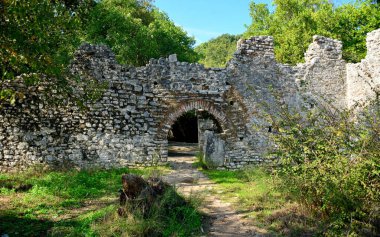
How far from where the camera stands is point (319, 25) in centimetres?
2259

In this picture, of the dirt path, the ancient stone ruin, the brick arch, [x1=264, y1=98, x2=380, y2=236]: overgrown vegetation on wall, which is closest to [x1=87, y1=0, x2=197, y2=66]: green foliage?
the ancient stone ruin

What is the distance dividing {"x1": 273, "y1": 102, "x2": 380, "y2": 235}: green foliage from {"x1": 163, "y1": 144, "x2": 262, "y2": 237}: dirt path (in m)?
1.24

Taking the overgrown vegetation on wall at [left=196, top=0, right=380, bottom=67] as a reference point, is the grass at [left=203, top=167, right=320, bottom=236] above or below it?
below

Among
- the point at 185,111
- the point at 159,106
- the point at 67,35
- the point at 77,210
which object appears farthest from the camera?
the point at 185,111

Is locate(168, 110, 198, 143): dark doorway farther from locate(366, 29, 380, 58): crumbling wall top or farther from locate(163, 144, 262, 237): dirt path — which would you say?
locate(366, 29, 380, 58): crumbling wall top

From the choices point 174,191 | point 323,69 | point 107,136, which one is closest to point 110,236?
point 174,191

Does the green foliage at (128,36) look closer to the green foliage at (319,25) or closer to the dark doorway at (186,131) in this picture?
the dark doorway at (186,131)

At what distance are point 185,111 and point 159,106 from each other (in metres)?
0.94

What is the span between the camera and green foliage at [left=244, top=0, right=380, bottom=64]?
2069cm

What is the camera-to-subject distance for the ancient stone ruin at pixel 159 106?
1058 cm

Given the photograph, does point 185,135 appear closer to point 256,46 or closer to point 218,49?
point 256,46

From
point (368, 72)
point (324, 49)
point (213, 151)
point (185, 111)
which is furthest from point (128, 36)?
point (368, 72)

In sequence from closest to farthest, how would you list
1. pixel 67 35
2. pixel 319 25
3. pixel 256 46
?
1. pixel 67 35
2. pixel 256 46
3. pixel 319 25

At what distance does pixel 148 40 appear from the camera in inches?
840
